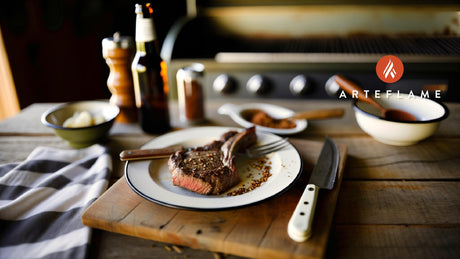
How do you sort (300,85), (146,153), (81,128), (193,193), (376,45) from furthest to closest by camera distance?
(376,45)
(300,85)
(81,128)
(146,153)
(193,193)

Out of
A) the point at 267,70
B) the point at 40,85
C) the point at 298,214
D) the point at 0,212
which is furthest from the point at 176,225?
the point at 40,85

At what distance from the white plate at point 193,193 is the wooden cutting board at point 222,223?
0.03 metres

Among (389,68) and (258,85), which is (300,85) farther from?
(389,68)

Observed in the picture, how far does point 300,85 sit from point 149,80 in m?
0.94

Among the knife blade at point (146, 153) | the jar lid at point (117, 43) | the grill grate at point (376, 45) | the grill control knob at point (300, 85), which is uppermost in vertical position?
the jar lid at point (117, 43)

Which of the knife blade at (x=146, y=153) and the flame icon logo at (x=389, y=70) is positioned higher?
the knife blade at (x=146, y=153)

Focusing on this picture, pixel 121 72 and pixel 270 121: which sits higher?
pixel 121 72

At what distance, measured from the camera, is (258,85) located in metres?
1.82

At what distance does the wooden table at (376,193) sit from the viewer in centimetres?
63

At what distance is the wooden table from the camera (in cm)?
63

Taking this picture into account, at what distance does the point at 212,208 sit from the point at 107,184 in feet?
1.03

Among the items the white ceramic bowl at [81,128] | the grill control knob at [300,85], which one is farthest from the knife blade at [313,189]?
the grill control knob at [300,85]

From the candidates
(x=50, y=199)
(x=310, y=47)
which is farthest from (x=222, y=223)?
(x=310, y=47)

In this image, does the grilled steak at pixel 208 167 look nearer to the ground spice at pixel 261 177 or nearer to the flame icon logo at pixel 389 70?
the ground spice at pixel 261 177
